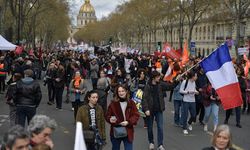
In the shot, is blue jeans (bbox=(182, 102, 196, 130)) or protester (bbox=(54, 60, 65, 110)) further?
protester (bbox=(54, 60, 65, 110))

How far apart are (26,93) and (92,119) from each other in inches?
121

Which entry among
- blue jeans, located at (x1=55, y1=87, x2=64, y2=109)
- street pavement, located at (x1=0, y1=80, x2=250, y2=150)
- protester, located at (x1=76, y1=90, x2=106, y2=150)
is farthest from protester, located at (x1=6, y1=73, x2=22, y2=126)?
blue jeans, located at (x1=55, y1=87, x2=64, y2=109)

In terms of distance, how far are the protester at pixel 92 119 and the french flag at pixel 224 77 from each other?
218 centimetres

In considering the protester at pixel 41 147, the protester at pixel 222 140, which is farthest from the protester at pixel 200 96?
the protester at pixel 41 147

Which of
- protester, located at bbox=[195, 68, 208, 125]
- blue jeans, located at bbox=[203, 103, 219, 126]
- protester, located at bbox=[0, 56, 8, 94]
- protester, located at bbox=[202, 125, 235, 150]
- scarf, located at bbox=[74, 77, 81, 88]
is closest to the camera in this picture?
protester, located at bbox=[202, 125, 235, 150]

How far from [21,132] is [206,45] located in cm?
7620

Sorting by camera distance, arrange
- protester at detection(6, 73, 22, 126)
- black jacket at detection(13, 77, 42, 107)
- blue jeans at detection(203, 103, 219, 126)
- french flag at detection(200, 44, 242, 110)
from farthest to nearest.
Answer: blue jeans at detection(203, 103, 219, 126) < protester at detection(6, 73, 22, 126) < black jacket at detection(13, 77, 42, 107) < french flag at detection(200, 44, 242, 110)

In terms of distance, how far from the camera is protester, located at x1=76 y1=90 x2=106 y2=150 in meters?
7.46

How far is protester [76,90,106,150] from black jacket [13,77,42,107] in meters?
2.94

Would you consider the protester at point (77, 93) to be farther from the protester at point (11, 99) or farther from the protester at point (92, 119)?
the protester at point (92, 119)

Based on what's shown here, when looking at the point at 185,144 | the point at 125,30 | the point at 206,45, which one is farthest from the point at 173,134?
the point at 125,30

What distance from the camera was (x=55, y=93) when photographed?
17297 millimetres

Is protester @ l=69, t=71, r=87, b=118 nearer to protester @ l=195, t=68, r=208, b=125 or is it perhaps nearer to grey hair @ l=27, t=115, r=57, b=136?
protester @ l=195, t=68, r=208, b=125

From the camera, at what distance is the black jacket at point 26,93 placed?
33.4 feet
